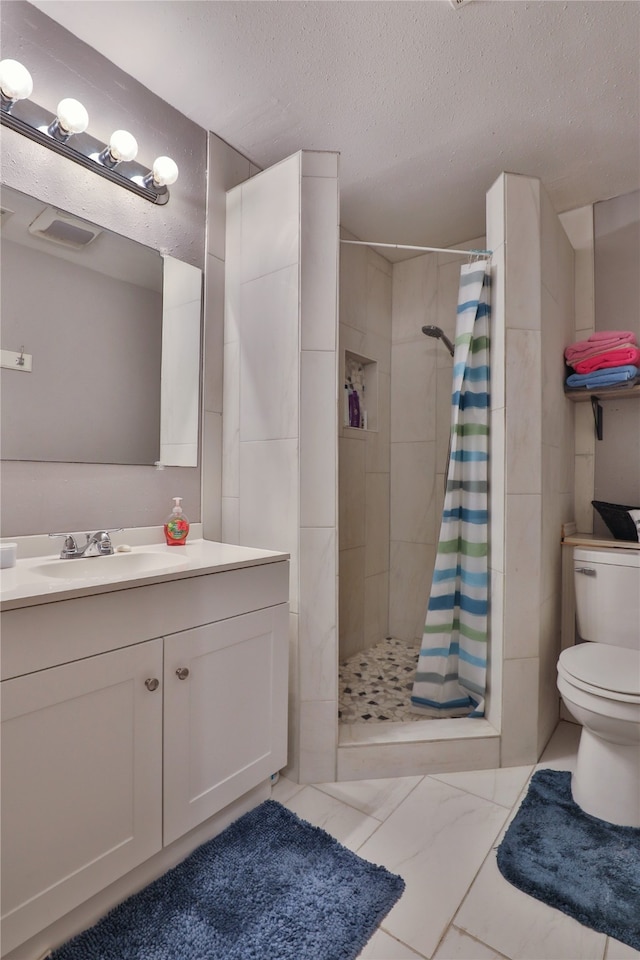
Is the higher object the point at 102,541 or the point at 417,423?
the point at 417,423

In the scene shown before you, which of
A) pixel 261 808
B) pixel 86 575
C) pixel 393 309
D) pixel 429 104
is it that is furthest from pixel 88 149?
pixel 261 808

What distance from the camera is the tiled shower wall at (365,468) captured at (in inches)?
104

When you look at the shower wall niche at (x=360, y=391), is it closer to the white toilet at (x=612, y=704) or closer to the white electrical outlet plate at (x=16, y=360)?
the white toilet at (x=612, y=704)

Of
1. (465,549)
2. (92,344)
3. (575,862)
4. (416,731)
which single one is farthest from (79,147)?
(575,862)

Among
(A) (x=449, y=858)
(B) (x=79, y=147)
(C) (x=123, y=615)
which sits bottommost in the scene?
(A) (x=449, y=858)

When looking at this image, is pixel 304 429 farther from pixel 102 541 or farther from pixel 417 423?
pixel 417 423

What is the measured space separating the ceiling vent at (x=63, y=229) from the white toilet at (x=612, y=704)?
2095 millimetres

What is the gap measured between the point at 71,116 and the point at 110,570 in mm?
1324

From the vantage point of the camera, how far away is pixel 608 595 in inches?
76.1

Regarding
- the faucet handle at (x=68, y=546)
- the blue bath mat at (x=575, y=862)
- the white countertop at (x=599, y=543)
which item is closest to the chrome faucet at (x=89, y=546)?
the faucet handle at (x=68, y=546)

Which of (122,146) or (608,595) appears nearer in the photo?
(122,146)

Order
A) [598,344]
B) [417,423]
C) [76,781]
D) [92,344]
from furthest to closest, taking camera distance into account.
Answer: [417,423] < [598,344] < [92,344] < [76,781]

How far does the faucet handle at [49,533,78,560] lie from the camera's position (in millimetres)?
1434

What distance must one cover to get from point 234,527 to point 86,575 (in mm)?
631
